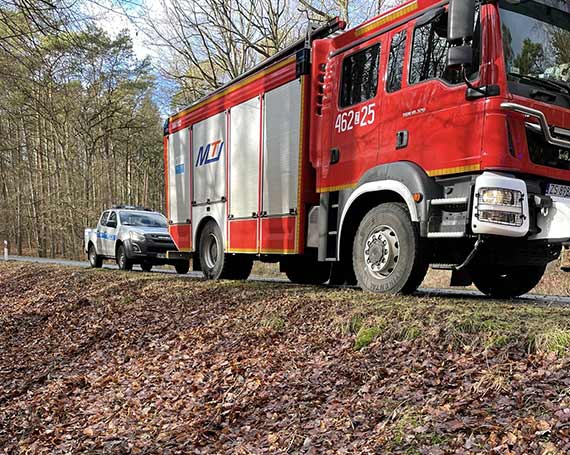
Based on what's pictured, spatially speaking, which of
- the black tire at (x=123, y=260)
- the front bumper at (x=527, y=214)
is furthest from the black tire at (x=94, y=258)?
the front bumper at (x=527, y=214)

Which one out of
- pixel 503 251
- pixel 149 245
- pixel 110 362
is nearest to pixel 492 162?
pixel 503 251

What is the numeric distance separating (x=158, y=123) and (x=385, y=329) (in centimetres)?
3319

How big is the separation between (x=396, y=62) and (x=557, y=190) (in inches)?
88.5

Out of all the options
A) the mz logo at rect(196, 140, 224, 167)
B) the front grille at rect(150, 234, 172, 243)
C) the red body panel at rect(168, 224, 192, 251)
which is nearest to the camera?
the mz logo at rect(196, 140, 224, 167)

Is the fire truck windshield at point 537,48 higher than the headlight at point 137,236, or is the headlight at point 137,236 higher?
the fire truck windshield at point 537,48

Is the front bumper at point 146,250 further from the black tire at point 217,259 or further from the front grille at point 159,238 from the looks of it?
the black tire at point 217,259

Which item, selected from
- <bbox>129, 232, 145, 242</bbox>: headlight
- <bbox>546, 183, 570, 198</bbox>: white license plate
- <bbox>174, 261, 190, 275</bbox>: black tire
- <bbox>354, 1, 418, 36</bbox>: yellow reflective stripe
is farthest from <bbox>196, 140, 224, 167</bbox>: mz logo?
<bbox>546, 183, 570, 198</bbox>: white license plate

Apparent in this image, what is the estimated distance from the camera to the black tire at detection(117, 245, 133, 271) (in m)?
15.2

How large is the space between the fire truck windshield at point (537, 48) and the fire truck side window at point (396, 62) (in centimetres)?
114

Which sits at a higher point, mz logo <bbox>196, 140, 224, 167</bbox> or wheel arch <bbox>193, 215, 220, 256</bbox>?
mz logo <bbox>196, 140, 224, 167</bbox>

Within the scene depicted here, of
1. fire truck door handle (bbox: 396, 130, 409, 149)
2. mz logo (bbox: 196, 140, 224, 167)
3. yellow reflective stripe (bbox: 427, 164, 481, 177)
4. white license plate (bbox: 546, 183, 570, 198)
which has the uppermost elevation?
mz logo (bbox: 196, 140, 224, 167)

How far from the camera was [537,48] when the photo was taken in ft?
18.0

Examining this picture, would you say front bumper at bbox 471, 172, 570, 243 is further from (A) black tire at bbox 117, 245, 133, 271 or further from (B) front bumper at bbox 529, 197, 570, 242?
(A) black tire at bbox 117, 245, 133, 271

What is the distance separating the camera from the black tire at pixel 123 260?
1521 cm
